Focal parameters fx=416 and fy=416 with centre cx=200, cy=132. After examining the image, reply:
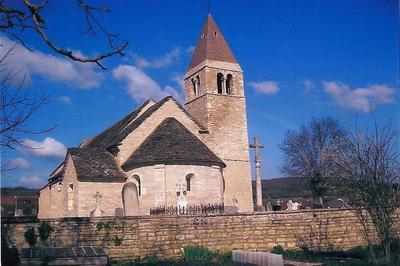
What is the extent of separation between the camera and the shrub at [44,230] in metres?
13.8

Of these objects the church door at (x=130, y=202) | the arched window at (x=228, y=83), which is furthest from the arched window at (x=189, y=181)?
the arched window at (x=228, y=83)

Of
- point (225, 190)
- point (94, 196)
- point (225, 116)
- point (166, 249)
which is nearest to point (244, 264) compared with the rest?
point (166, 249)

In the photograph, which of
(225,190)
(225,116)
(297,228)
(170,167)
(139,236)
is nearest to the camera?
(139,236)

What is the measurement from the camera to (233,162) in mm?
32938

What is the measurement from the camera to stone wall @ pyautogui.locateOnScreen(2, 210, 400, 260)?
46.6 ft

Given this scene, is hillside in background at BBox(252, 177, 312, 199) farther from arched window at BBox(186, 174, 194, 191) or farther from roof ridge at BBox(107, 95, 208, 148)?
arched window at BBox(186, 174, 194, 191)

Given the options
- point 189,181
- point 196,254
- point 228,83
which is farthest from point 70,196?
point 228,83

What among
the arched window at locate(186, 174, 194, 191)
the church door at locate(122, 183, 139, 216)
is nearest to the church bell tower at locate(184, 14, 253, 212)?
the arched window at locate(186, 174, 194, 191)

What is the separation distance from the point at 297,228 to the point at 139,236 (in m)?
6.36

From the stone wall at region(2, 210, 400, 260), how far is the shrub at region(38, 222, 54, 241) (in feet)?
0.47

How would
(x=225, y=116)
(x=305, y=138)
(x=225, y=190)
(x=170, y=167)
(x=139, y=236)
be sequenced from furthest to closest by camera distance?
(x=305, y=138)
(x=225, y=116)
(x=225, y=190)
(x=170, y=167)
(x=139, y=236)

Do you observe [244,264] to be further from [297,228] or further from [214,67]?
[214,67]

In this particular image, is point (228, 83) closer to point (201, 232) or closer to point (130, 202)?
point (130, 202)

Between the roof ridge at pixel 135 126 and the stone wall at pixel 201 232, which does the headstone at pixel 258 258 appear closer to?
the stone wall at pixel 201 232
